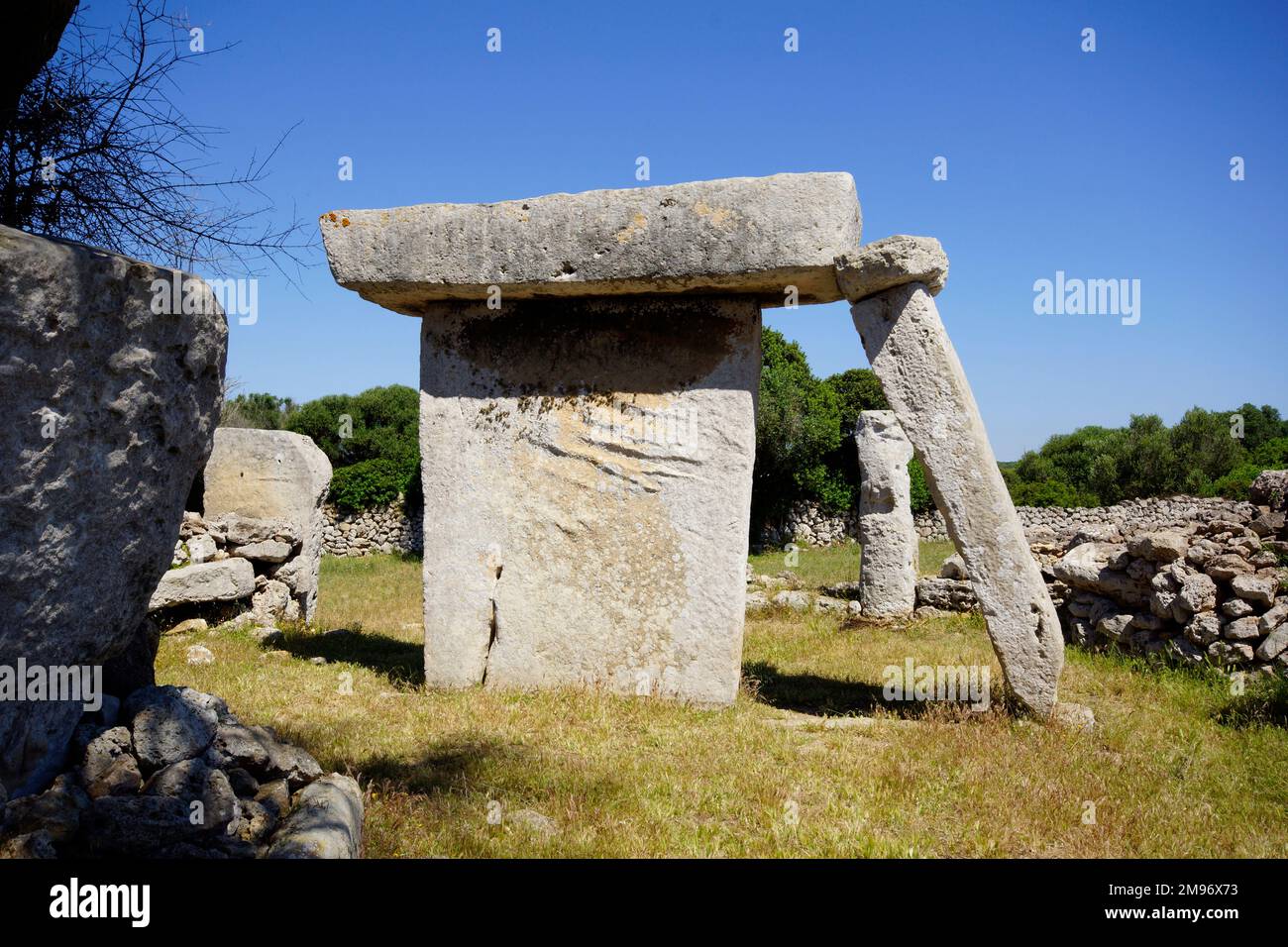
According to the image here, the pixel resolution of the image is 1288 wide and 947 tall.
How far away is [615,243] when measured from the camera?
537 centimetres

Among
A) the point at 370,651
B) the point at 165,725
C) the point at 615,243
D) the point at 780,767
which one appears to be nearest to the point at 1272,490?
the point at 780,767

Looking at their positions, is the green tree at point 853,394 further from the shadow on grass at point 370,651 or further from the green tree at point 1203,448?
the shadow on grass at point 370,651

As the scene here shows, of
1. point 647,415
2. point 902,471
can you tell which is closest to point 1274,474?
point 902,471

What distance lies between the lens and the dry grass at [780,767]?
11.8 feet

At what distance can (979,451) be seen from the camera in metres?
5.12

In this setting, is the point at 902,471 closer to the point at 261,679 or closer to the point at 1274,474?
the point at 1274,474

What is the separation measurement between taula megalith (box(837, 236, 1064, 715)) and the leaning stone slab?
630cm

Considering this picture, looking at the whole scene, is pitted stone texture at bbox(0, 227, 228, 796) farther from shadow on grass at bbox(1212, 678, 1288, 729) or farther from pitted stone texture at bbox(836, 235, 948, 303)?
shadow on grass at bbox(1212, 678, 1288, 729)

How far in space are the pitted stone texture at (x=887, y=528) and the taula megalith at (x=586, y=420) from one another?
5129mm

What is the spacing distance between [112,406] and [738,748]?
132 inches

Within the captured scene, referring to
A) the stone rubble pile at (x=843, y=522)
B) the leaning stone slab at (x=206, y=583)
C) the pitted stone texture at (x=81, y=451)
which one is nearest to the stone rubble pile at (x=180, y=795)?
the pitted stone texture at (x=81, y=451)

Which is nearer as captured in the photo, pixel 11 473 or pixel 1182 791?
pixel 11 473

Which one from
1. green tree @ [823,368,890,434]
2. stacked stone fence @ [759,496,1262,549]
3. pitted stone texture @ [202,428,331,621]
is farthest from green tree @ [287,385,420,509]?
green tree @ [823,368,890,434]
